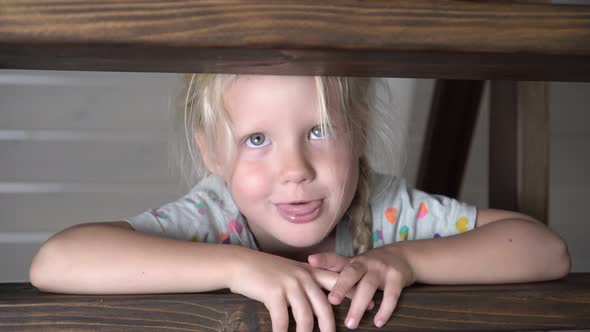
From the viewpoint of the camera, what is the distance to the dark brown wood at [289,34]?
1.57 ft

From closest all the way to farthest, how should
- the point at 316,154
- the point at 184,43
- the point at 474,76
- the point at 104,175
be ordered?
the point at 184,43
the point at 474,76
the point at 316,154
the point at 104,175

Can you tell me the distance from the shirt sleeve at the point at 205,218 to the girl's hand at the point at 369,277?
41 cm

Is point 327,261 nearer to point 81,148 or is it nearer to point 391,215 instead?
point 391,215

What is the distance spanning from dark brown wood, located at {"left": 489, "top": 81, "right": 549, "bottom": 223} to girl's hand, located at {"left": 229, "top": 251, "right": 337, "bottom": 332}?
0.48 metres

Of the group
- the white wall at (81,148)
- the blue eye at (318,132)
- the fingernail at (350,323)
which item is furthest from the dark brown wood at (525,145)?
the white wall at (81,148)

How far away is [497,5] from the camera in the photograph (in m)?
0.52

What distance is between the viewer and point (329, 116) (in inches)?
39.1

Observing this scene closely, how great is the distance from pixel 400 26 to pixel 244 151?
52 centimetres

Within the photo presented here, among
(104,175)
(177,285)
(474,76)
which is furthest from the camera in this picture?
(104,175)

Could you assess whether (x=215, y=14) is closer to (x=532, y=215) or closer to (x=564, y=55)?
(x=564, y=55)

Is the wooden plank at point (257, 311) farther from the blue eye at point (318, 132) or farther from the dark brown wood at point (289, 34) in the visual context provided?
the blue eye at point (318, 132)

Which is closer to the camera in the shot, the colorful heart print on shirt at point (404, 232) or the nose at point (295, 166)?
the nose at point (295, 166)

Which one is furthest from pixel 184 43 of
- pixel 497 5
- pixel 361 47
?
pixel 497 5

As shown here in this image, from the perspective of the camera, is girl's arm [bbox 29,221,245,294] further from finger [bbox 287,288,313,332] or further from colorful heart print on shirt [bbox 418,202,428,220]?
colorful heart print on shirt [bbox 418,202,428,220]
